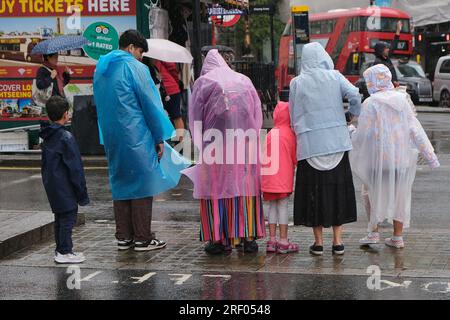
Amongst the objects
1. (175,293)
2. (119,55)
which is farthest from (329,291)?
(119,55)

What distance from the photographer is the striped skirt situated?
7.95 meters

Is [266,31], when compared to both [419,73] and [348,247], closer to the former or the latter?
[419,73]

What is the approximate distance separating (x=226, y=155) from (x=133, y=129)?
0.83 metres

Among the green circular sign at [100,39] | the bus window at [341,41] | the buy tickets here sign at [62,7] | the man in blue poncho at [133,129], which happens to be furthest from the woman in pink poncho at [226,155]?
the bus window at [341,41]

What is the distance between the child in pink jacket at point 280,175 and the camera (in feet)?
26.1

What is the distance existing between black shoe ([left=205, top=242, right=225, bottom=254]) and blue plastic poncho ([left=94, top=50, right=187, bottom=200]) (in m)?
0.66

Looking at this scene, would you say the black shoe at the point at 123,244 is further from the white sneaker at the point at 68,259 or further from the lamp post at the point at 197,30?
the lamp post at the point at 197,30

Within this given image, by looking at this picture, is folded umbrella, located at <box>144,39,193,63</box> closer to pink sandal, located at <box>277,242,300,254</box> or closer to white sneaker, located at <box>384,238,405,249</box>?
pink sandal, located at <box>277,242,300,254</box>

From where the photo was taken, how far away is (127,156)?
318 inches

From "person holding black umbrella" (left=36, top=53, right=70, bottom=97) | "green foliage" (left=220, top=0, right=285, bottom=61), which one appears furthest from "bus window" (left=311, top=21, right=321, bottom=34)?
"person holding black umbrella" (left=36, top=53, right=70, bottom=97)

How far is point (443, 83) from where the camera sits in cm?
3456

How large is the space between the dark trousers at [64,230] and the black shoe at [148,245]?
→ 649 millimetres

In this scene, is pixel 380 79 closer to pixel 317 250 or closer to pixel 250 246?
pixel 317 250

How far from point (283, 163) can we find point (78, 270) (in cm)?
194
